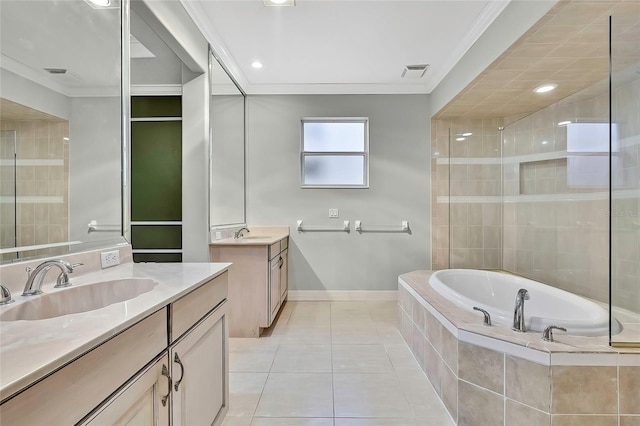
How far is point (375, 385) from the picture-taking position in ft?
6.97

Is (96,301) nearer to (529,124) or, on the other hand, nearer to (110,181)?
(110,181)

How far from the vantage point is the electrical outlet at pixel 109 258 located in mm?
1594

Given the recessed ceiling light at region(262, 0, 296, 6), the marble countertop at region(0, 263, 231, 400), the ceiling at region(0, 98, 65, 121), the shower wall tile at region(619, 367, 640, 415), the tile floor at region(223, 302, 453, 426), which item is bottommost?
the tile floor at region(223, 302, 453, 426)

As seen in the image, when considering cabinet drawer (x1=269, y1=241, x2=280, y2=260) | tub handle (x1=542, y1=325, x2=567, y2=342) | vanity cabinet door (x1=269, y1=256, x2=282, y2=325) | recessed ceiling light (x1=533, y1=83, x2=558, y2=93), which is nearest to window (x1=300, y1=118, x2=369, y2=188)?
cabinet drawer (x1=269, y1=241, x2=280, y2=260)

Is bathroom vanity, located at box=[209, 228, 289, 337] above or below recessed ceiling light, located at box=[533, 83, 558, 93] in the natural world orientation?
below

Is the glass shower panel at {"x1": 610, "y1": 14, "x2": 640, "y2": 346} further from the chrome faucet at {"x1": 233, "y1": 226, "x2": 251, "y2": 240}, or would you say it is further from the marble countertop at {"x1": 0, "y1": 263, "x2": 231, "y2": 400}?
the chrome faucet at {"x1": 233, "y1": 226, "x2": 251, "y2": 240}

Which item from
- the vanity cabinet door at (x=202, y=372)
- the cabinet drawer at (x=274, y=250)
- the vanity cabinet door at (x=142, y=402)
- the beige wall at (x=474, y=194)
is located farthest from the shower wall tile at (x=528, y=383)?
the beige wall at (x=474, y=194)

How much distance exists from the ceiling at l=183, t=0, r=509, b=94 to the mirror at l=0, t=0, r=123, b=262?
1.11m

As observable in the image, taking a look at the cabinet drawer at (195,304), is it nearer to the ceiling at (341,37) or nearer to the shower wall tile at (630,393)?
the shower wall tile at (630,393)

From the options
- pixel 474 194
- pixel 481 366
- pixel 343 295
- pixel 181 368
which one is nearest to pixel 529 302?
pixel 481 366

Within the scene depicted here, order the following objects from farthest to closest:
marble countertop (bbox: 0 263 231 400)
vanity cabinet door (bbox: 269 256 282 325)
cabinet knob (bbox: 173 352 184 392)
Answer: vanity cabinet door (bbox: 269 256 282 325) → cabinet knob (bbox: 173 352 184 392) → marble countertop (bbox: 0 263 231 400)

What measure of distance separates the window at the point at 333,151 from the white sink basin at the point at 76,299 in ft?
9.51

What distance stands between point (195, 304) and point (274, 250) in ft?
6.34

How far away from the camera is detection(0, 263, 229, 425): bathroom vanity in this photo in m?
0.63
